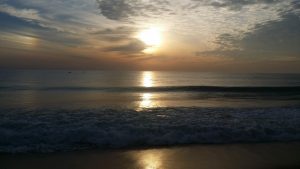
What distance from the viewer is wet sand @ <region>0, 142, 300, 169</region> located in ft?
22.0

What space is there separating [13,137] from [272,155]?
305 inches

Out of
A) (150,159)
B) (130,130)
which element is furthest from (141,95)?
(150,159)

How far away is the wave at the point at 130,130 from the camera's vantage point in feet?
28.3

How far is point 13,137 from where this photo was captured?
8859 millimetres

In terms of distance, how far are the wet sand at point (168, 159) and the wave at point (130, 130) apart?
68 cm

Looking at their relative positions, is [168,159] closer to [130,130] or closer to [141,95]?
[130,130]

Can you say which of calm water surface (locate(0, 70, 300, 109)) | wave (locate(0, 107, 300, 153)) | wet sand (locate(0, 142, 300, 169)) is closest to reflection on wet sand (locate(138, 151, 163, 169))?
wet sand (locate(0, 142, 300, 169))

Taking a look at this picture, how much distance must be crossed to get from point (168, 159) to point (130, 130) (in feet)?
9.58

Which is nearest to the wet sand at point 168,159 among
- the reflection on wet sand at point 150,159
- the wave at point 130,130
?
the reflection on wet sand at point 150,159

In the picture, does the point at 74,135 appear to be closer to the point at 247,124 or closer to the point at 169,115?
the point at 169,115

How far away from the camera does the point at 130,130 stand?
9852 millimetres

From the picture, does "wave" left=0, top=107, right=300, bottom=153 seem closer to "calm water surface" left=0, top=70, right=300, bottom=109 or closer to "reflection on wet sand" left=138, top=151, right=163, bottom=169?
"reflection on wet sand" left=138, top=151, right=163, bottom=169

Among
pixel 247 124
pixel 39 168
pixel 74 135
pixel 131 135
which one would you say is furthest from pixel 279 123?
pixel 39 168

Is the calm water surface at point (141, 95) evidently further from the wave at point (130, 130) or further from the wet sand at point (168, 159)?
the wet sand at point (168, 159)
